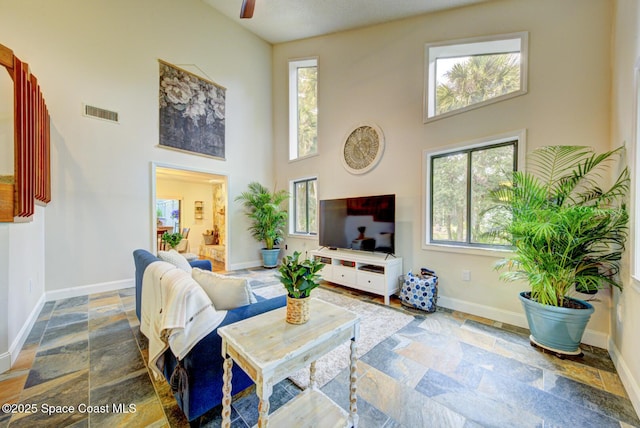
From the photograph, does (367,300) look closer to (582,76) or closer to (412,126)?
(412,126)

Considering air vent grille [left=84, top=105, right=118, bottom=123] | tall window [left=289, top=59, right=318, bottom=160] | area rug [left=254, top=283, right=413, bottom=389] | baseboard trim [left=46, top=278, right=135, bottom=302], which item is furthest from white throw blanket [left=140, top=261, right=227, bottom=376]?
tall window [left=289, top=59, right=318, bottom=160]

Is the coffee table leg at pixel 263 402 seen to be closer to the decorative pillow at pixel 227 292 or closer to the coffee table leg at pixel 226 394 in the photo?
the coffee table leg at pixel 226 394

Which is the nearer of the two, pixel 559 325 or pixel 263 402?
pixel 263 402

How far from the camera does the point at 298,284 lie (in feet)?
4.02

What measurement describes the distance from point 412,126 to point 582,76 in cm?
167

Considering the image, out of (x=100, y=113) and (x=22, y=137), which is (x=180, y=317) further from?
(x=100, y=113)

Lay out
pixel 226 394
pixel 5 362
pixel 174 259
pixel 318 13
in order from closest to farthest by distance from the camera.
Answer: pixel 226 394
pixel 5 362
pixel 174 259
pixel 318 13

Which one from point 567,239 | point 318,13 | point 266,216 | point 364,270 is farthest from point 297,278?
point 318,13

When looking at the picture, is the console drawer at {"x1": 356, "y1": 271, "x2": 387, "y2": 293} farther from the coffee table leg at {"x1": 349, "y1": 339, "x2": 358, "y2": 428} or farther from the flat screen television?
the coffee table leg at {"x1": 349, "y1": 339, "x2": 358, "y2": 428}

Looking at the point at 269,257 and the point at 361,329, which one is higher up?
the point at 269,257

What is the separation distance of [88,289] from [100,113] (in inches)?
105

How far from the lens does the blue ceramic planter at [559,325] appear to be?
6.32 ft

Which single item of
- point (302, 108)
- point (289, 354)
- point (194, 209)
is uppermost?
point (302, 108)

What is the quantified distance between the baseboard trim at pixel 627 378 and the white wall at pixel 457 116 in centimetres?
25
